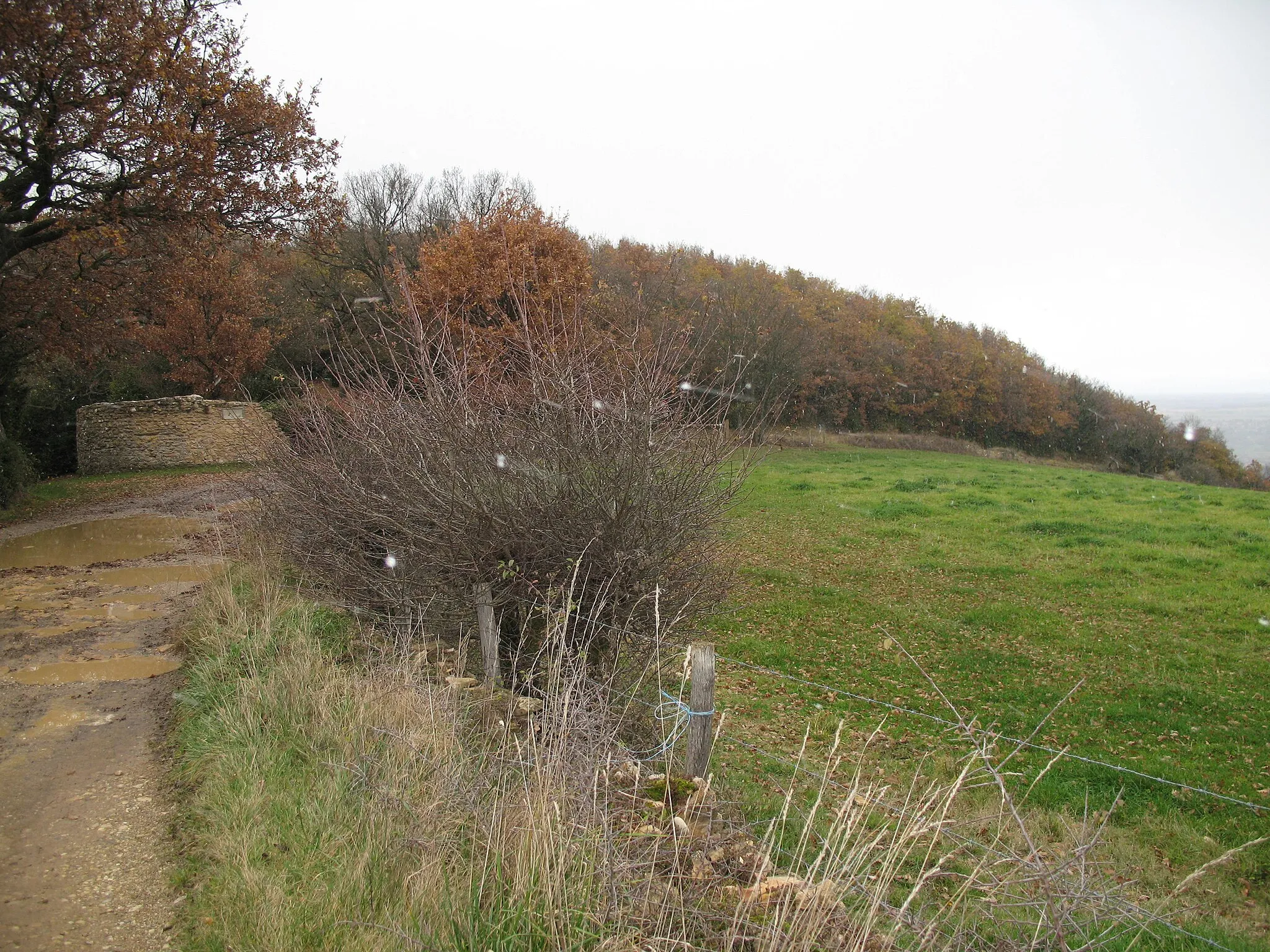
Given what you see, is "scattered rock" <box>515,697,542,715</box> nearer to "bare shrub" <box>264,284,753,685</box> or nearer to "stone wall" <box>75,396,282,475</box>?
"bare shrub" <box>264,284,753,685</box>

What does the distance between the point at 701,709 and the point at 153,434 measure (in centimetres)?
2323

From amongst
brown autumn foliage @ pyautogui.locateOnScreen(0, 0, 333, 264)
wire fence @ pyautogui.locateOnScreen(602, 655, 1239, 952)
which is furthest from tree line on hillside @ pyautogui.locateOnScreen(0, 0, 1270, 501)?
wire fence @ pyautogui.locateOnScreen(602, 655, 1239, 952)

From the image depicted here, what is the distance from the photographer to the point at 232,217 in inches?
565

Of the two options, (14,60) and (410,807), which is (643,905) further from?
(14,60)

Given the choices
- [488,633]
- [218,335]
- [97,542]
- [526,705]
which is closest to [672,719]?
[526,705]

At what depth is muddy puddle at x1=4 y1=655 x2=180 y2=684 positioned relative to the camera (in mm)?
6352

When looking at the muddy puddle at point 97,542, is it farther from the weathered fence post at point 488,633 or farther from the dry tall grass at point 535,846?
the weathered fence post at point 488,633

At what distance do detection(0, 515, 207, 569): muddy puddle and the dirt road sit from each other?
0.06 meters

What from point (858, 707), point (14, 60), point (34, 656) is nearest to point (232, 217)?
point (14, 60)

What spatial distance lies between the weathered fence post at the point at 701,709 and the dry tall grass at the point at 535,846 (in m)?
0.12

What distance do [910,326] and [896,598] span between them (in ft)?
130

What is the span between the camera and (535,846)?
8.72 feet

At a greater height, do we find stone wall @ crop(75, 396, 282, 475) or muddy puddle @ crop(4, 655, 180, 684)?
stone wall @ crop(75, 396, 282, 475)

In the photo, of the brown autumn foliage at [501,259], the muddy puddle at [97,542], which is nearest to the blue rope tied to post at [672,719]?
the muddy puddle at [97,542]
